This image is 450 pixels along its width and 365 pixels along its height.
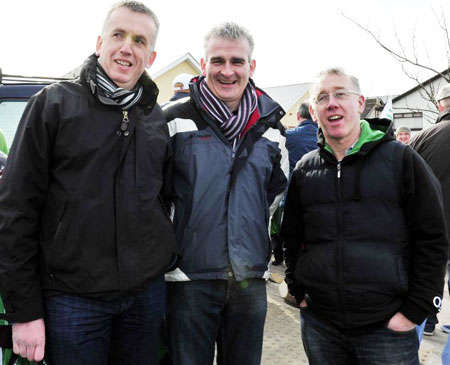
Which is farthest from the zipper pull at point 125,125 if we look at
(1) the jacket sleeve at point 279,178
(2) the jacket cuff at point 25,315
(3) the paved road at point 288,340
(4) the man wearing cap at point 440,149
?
(4) the man wearing cap at point 440,149

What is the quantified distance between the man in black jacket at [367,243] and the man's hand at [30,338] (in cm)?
121

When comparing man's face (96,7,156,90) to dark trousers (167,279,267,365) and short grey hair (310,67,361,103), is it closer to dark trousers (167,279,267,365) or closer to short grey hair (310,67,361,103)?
short grey hair (310,67,361,103)

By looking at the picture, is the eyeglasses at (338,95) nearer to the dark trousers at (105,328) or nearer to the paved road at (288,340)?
the dark trousers at (105,328)

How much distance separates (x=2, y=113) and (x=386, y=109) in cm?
296

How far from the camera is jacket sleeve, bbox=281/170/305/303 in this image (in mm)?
2213

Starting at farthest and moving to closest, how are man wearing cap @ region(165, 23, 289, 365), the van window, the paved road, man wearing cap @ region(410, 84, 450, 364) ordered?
man wearing cap @ region(410, 84, 450, 364)
the paved road
the van window
man wearing cap @ region(165, 23, 289, 365)

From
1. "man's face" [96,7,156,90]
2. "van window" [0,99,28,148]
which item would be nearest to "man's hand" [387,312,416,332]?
"man's face" [96,7,156,90]

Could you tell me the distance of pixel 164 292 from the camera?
1.90m

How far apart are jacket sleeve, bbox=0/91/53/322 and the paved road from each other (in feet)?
7.60

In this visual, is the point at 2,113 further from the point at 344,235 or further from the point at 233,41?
the point at 344,235

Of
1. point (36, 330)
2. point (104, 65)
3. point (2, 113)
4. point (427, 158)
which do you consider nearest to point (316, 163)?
point (104, 65)

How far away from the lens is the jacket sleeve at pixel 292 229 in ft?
7.26

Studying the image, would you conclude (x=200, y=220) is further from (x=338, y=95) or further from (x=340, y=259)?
(x=338, y=95)

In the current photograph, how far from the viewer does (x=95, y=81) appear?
5.58ft
